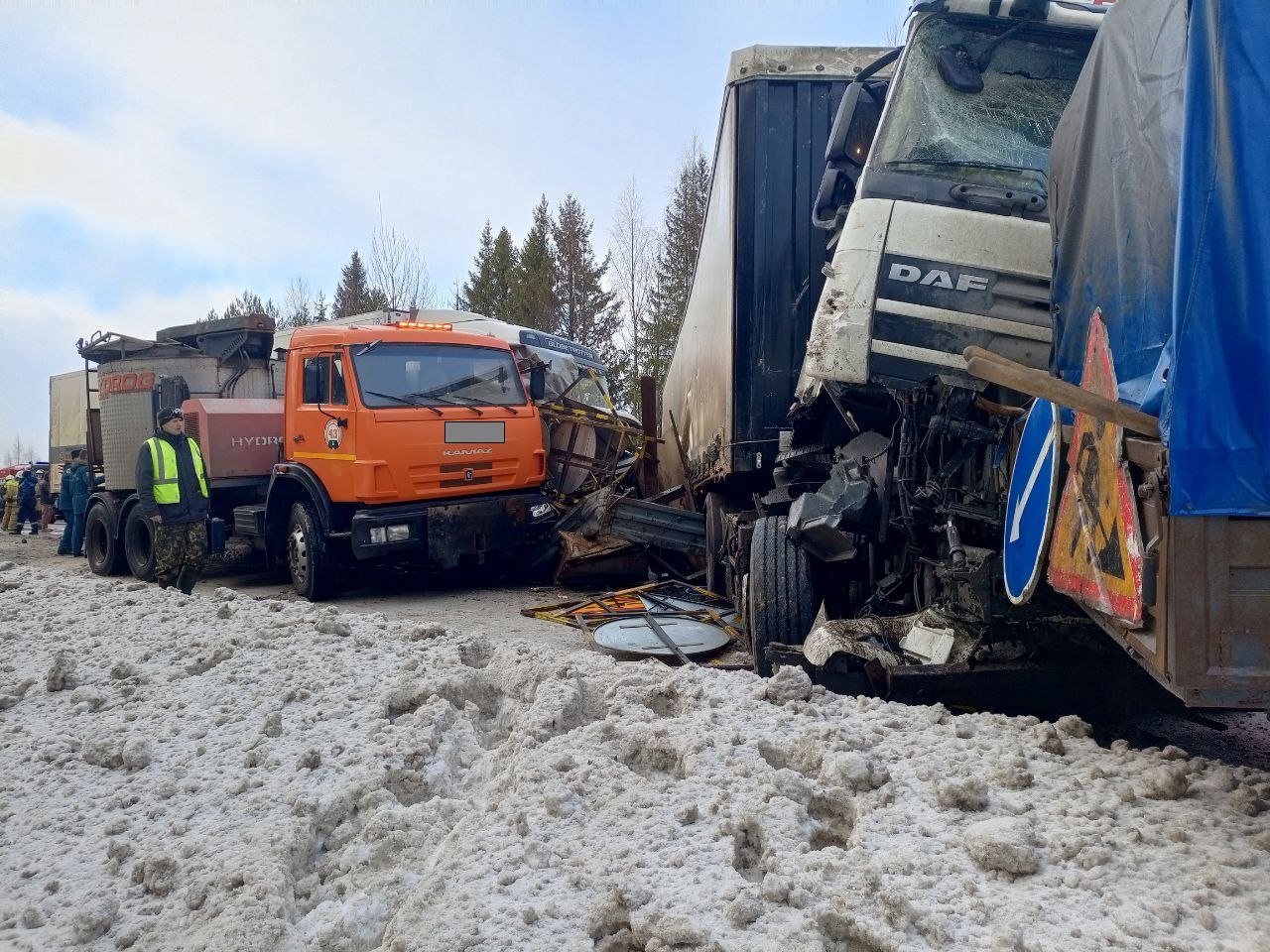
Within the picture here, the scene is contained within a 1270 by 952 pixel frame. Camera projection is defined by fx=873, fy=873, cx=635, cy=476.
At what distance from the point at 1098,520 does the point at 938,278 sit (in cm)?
154

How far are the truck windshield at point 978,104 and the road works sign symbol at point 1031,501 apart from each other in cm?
147

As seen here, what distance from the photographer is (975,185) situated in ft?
11.9

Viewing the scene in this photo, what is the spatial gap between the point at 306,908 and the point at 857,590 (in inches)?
137

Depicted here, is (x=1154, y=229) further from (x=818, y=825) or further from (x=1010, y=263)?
(x=818, y=825)

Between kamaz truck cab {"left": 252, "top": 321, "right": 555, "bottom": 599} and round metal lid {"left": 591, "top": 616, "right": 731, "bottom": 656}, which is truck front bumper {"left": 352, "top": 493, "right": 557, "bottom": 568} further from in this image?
round metal lid {"left": 591, "top": 616, "right": 731, "bottom": 656}

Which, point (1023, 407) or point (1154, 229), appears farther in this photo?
point (1023, 407)

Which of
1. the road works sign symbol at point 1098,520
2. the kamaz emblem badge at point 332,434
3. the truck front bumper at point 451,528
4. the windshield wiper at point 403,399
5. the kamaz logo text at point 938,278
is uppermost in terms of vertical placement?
the kamaz logo text at point 938,278

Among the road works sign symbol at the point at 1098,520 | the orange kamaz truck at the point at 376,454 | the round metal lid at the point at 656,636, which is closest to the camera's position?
the road works sign symbol at the point at 1098,520

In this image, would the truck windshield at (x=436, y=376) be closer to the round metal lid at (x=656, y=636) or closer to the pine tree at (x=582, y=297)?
the round metal lid at (x=656, y=636)

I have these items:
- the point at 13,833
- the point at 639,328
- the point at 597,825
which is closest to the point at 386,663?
→ the point at 13,833

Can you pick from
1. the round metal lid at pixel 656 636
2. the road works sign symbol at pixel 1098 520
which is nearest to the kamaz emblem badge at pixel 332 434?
the round metal lid at pixel 656 636

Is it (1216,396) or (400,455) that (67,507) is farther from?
(1216,396)

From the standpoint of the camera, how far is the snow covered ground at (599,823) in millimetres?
2109

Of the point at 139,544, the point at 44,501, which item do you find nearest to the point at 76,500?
the point at 139,544
